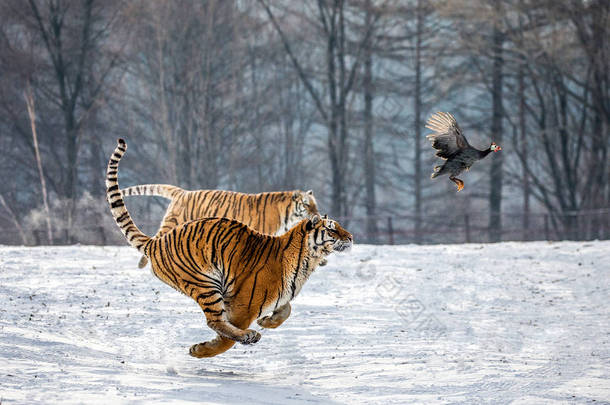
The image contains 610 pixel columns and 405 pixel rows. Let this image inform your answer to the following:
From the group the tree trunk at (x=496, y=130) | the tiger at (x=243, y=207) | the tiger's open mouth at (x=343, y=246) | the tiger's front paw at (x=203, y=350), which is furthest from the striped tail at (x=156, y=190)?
the tree trunk at (x=496, y=130)

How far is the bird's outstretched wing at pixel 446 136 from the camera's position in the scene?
5.63m

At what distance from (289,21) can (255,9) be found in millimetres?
3124

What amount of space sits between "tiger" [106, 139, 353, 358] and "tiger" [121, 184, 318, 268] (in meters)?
3.25

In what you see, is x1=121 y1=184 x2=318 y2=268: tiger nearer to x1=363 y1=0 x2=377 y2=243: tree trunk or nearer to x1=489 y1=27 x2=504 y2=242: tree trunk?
x1=489 y1=27 x2=504 y2=242: tree trunk

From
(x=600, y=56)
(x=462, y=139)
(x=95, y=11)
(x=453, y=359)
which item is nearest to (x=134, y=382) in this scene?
(x=462, y=139)

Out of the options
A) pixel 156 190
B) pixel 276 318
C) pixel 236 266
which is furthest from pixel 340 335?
pixel 236 266

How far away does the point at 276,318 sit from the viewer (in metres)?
6.53

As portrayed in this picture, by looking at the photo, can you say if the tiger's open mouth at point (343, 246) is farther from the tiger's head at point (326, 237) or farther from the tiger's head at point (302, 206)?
the tiger's head at point (302, 206)

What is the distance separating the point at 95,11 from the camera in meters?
29.5

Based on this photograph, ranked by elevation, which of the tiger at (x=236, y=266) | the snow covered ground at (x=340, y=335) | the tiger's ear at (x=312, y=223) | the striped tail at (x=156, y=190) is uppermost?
the striped tail at (x=156, y=190)

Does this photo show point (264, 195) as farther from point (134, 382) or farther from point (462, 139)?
point (462, 139)

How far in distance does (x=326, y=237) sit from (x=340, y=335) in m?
3.98

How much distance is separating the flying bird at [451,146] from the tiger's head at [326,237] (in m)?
0.91

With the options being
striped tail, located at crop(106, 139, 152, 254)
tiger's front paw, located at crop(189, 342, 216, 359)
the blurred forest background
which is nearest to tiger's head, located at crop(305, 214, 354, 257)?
tiger's front paw, located at crop(189, 342, 216, 359)
